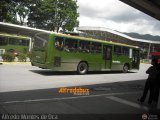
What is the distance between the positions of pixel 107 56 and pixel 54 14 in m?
41.5

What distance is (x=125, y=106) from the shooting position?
8.41 m

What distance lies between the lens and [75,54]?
1678cm

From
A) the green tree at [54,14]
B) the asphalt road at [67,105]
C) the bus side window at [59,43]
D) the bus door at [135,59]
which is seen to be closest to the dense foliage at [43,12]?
the green tree at [54,14]

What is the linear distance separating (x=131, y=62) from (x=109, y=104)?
14.3 m

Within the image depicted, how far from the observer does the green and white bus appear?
15391 mm

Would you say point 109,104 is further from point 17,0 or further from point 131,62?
point 17,0

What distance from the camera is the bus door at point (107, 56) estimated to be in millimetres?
19203

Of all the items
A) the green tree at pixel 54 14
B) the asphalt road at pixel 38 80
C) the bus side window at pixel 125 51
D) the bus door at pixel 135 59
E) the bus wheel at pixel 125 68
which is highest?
the green tree at pixel 54 14

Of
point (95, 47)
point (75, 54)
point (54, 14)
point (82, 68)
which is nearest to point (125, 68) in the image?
point (95, 47)

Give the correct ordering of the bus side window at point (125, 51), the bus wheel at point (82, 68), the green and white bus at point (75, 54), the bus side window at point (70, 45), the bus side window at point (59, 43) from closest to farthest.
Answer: the green and white bus at point (75, 54) < the bus side window at point (59, 43) < the bus side window at point (70, 45) < the bus wheel at point (82, 68) < the bus side window at point (125, 51)

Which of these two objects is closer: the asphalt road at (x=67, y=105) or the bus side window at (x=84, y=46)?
the asphalt road at (x=67, y=105)

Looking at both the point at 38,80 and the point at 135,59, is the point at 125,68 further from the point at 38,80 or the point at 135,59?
the point at 38,80

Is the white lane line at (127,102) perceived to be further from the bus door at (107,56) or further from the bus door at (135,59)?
the bus door at (135,59)

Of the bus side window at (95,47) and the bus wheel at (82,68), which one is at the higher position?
the bus side window at (95,47)
